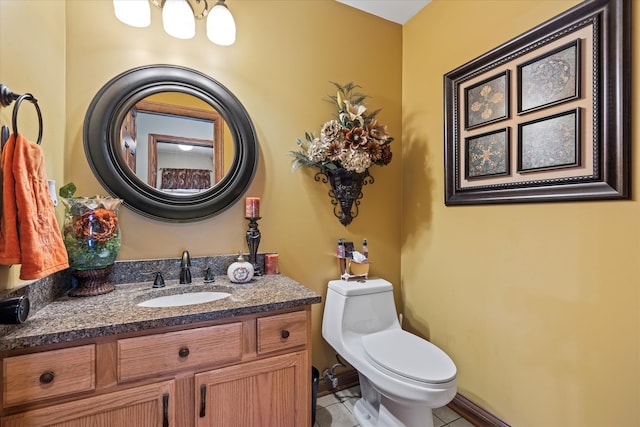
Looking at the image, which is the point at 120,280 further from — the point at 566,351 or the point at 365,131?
the point at 566,351

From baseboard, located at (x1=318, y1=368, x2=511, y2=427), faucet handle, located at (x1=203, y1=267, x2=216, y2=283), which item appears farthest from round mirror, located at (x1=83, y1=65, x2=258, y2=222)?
baseboard, located at (x1=318, y1=368, x2=511, y2=427)

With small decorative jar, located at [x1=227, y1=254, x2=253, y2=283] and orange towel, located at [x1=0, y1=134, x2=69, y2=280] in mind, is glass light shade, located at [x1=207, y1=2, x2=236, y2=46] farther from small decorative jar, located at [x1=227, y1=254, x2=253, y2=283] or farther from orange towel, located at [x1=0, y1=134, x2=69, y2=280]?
small decorative jar, located at [x1=227, y1=254, x2=253, y2=283]

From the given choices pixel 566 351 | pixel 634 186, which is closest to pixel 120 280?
pixel 566 351

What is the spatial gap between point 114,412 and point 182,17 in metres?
1.65

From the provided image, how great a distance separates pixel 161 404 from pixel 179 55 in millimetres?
1595

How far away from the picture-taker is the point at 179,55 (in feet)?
4.99

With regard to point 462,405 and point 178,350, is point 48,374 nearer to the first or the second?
point 178,350

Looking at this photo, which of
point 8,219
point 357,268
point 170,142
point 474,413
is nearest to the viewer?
point 8,219

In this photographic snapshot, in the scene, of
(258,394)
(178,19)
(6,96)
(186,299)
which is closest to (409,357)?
(258,394)

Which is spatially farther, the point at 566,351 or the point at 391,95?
the point at 391,95

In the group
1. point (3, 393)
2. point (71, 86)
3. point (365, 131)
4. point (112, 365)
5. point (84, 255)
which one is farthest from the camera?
point (365, 131)

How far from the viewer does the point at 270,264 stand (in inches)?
65.0

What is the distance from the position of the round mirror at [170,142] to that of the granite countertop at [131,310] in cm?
40

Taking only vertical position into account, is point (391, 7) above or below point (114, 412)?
above
